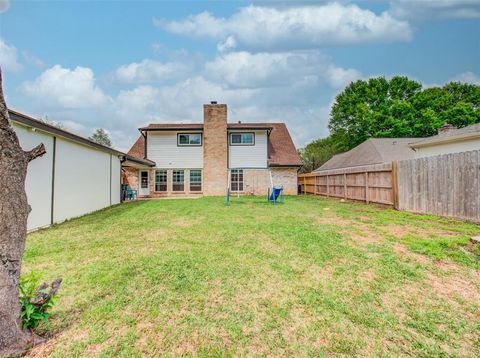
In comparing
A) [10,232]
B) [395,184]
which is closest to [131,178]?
[395,184]

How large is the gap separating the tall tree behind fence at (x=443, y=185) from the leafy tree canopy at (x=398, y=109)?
89.0 ft

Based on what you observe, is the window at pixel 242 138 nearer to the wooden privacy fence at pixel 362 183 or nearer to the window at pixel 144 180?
the wooden privacy fence at pixel 362 183

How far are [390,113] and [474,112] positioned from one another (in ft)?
31.5

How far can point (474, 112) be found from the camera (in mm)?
30938

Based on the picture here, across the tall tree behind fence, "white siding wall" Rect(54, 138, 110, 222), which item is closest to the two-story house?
"white siding wall" Rect(54, 138, 110, 222)

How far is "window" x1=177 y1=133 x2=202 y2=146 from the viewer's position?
19.3m

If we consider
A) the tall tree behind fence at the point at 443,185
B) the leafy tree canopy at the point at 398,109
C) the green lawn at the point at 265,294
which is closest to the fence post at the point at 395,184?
the tall tree behind fence at the point at 443,185

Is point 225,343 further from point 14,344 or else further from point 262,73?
point 262,73

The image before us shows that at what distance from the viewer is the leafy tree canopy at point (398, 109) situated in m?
31.3

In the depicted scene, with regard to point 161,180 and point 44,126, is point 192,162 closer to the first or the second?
point 161,180

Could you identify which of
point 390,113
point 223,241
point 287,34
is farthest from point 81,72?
point 390,113

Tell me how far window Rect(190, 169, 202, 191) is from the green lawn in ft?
44.9

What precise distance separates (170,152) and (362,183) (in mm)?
13723

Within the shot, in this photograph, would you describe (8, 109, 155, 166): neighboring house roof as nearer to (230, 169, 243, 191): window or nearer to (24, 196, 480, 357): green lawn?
(24, 196, 480, 357): green lawn
